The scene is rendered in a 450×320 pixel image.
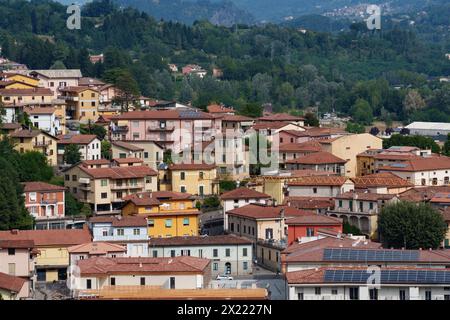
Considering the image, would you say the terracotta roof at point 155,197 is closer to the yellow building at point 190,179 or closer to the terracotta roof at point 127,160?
the yellow building at point 190,179

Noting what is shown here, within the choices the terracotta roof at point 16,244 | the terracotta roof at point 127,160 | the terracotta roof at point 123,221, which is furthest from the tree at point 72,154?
the terracotta roof at point 16,244

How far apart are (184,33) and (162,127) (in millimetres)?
29189

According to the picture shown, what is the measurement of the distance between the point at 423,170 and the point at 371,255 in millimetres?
7182

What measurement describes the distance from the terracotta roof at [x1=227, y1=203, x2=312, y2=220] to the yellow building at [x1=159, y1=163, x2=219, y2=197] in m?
1.67

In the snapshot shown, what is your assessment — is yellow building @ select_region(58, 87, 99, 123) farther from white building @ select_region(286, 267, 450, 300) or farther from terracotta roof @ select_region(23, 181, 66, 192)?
white building @ select_region(286, 267, 450, 300)

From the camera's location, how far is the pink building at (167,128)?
1975 cm

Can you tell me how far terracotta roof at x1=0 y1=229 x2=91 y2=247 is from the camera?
13141 mm

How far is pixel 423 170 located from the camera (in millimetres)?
18547

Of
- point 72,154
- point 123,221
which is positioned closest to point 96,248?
point 123,221

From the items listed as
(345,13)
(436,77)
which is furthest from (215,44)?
(345,13)

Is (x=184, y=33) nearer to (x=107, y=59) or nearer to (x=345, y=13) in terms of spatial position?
(x=107, y=59)

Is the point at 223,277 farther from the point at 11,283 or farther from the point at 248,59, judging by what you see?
the point at 248,59

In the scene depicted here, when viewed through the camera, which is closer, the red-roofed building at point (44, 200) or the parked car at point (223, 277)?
the parked car at point (223, 277)

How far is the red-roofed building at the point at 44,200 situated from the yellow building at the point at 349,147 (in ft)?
20.1
